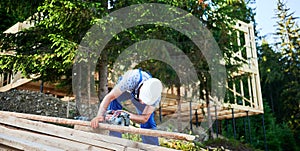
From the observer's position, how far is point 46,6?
6.12 meters

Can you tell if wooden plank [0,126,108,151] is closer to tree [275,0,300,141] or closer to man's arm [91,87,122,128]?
man's arm [91,87,122,128]

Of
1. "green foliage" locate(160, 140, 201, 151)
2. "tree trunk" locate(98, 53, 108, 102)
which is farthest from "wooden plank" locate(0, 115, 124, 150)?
"tree trunk" locate(98, 53, 108, 102)

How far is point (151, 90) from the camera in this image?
10.4 feet

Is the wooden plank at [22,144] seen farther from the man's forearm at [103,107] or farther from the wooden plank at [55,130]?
the man's forearm at [103,107]

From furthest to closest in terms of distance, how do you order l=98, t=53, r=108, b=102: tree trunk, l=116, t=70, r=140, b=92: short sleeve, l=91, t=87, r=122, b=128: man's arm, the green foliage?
1. l=98, t=53, r=108, b=102: tree trunk
2. the green foliage
3. l=116, t=70, r=140, b=92: short sleeve
4. l=91, t=87, r=122, b=128: man's arm

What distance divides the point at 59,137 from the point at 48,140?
0.27 feet

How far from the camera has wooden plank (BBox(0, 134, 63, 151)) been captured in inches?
89.8

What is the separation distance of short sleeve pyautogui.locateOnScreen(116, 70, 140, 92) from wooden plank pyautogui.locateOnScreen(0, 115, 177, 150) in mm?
861

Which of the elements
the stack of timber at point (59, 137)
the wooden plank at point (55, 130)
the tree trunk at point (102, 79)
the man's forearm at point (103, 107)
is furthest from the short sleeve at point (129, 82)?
the tree trunk at point (102, 79)

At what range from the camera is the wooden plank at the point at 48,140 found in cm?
232

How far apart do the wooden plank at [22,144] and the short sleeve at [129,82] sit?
106cm

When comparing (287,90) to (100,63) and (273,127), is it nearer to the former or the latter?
(273,127)

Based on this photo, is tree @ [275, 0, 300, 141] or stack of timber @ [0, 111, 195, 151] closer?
stack of timber @ [0, 111, 195, 151]

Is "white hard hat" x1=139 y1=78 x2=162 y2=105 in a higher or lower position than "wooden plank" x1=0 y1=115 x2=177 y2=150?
higher
